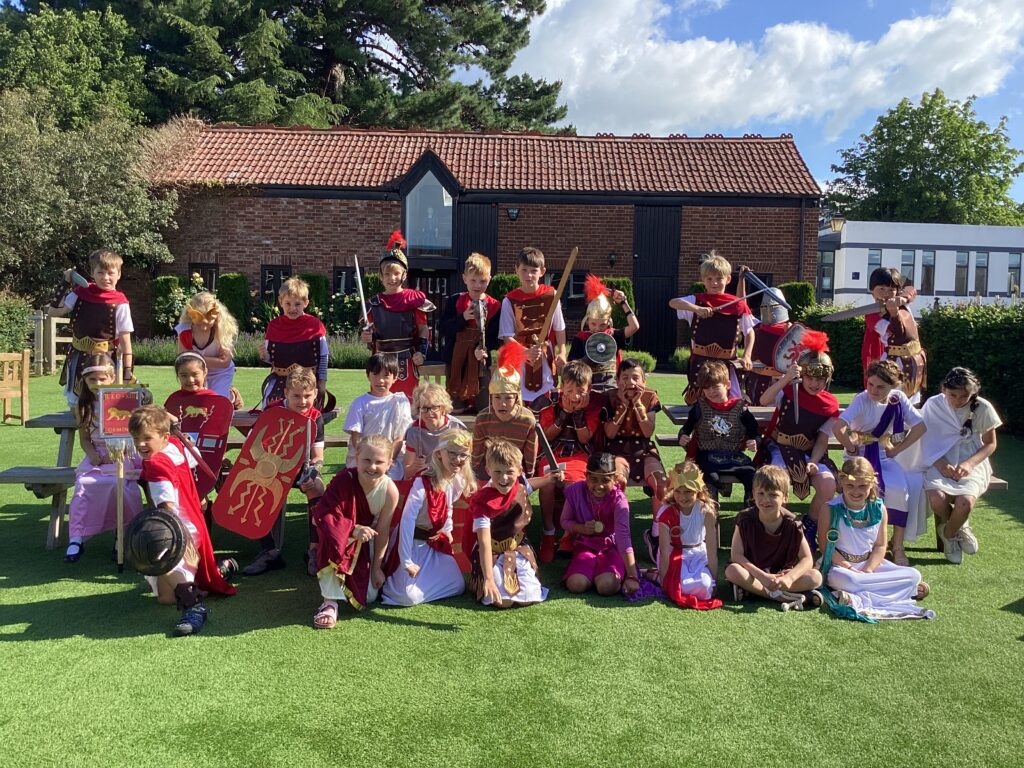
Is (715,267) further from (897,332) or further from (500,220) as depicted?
(500,220)

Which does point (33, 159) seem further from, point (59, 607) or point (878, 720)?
point (878, 720)

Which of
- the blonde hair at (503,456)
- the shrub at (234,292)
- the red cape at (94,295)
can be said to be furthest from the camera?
the shrub at (234,292)

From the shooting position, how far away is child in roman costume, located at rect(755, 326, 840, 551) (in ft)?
18.1

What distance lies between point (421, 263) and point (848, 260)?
23.2 meters

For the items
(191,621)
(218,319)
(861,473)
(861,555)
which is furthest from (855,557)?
(218,319)

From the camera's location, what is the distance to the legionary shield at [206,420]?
206 inches

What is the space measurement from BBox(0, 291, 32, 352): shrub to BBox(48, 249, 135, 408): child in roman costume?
1068 cm

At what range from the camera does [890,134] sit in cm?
4538

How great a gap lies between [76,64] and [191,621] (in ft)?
90.8

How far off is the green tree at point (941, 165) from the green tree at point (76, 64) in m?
36.6

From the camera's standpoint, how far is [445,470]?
4.74m

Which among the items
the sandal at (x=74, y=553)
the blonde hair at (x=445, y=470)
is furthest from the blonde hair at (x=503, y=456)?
the sandal at (x=74, y=553)

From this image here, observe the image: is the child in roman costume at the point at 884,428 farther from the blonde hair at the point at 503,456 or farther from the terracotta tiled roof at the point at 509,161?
the terracotta tiled roof at the point at 509,161

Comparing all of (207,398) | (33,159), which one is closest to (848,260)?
(33,159)
